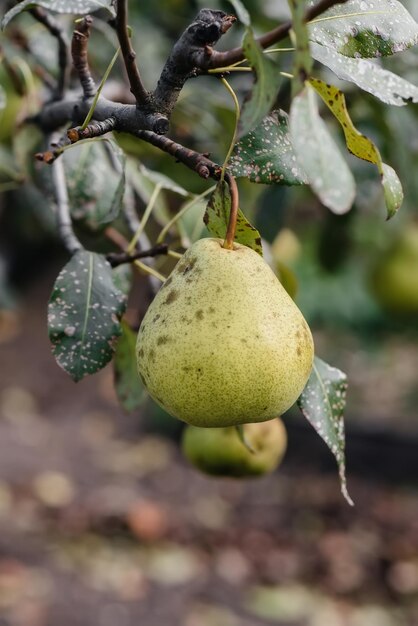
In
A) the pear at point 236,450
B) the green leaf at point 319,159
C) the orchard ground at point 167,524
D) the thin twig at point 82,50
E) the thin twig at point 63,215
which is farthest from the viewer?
the orchard ground at point 167,524

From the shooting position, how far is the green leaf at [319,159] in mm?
403

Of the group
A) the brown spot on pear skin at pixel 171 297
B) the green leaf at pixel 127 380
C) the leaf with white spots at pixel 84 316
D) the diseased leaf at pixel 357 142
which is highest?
the diseased leaf at pixel 357 142

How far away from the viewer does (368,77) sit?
0.56 metres

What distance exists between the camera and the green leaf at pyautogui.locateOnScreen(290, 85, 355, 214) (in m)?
0.40

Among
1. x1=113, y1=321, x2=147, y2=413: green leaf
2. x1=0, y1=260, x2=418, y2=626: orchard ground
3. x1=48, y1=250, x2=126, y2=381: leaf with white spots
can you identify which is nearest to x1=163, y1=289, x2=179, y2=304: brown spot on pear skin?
x1=48, y1=250, x2=126, y2=381: leaf with white spots

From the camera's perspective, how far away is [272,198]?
1.17 metres

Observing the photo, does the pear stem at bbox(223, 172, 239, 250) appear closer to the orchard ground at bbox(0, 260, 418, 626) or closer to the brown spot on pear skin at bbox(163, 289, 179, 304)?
the brown spot on pear skin at bbox(163, 289, 179, 304)

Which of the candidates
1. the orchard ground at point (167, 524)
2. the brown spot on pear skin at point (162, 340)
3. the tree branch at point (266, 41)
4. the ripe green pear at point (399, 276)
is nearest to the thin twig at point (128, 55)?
the tree branch at point (266, 41)

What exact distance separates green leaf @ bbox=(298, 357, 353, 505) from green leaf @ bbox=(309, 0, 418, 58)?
0.26 m

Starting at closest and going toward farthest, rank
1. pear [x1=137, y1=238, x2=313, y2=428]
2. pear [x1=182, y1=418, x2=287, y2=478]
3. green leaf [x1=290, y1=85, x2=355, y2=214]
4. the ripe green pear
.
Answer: green leaf [x1=290, y1=85, x2=355, y2=214], pear [x1=137, y1=238, x2=313, y2=428], pear [x1=182, y1=418, x2=287, y2=478], the ripe green pear

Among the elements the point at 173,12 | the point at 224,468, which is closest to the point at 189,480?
the point at 173,12

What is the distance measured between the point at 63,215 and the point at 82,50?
230mm

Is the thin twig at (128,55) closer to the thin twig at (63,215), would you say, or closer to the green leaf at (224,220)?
the green leaf at (224,220)

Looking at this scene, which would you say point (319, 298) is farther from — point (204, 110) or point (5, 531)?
point (204, 110)
